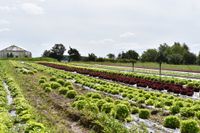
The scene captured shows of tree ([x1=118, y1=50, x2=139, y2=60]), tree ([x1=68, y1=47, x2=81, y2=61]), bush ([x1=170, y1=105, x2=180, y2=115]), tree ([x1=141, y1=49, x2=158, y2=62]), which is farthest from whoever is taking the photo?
tree ([x1=118, y1=50, x2=139, y2=60])

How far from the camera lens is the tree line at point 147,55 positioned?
3327 inches

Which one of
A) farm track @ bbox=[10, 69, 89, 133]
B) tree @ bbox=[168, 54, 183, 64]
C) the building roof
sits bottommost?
farm track @ bbox=[10, 69, 89, 133]

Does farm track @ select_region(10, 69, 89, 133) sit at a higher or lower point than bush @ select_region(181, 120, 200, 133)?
lower

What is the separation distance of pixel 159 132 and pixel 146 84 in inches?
630

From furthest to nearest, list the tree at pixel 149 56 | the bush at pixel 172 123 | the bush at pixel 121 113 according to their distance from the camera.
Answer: the tree at pixel 149 56, the bush at pixel 121 113, the bush at pixel 172 123

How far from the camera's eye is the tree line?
8450cm

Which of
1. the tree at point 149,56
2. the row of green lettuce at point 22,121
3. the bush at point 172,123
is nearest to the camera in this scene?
the row of green lettuce at point 22,121

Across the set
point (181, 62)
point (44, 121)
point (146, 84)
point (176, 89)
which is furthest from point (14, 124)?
point (181, 62)

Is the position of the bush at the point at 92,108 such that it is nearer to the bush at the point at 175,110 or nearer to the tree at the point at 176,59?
the bush at the point at 175,110

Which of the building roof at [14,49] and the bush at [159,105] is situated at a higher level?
the building roof at [14,49]

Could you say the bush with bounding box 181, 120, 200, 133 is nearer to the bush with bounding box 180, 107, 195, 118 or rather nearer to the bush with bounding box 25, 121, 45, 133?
the bush with bounding box 180, 107, 195, 118

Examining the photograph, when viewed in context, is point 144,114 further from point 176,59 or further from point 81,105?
point 176,59

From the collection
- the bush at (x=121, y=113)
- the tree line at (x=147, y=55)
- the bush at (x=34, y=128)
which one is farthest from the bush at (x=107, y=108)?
the tree line at (x=147, y=55)

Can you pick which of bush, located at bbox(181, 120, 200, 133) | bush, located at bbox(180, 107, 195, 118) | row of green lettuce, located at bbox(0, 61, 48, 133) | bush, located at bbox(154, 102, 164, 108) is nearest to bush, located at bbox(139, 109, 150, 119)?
bush, located at bbox(180, 107, 195, 118)
